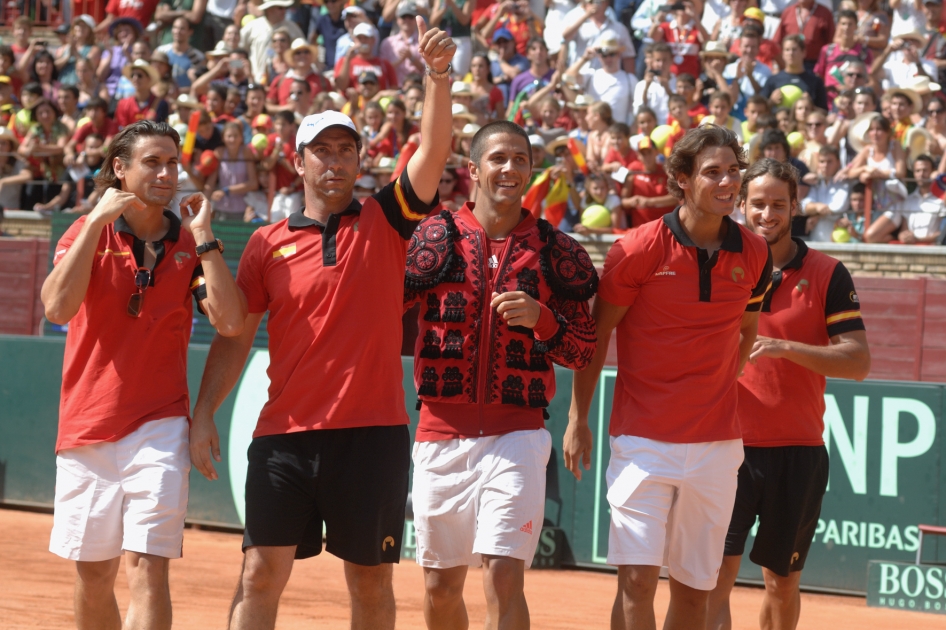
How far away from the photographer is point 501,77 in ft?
53.6

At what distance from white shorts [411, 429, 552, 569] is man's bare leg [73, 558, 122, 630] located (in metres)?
1.32

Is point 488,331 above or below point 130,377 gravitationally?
above

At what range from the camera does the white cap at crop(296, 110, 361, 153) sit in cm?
504

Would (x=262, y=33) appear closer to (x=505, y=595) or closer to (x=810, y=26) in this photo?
(x=810, y=26)

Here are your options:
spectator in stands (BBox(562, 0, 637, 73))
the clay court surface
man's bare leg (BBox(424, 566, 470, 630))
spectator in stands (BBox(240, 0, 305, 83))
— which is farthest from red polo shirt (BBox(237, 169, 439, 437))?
spectator in stands (BBox(240, 0, 305, 83))

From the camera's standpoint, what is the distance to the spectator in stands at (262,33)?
18.2 m

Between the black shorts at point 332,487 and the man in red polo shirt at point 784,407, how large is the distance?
188 centimetres

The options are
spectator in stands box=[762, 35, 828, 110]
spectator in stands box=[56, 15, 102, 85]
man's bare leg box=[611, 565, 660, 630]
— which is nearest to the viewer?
man's bare leg box=[611, 565, 660, 630]

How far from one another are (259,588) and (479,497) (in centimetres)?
98

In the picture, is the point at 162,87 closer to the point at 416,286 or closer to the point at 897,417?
the point at 897,417

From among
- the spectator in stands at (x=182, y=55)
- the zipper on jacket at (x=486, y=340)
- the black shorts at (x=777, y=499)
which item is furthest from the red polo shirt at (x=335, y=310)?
the spectator in stands at (x=182, y=55)

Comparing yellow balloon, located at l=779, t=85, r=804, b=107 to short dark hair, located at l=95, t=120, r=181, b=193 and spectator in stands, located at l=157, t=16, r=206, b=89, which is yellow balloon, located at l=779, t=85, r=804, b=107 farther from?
short dark hair, located at l=95, t=120, r=181, b=193

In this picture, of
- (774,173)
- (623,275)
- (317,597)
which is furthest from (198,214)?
(317,597)

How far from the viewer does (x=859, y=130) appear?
12984mm
